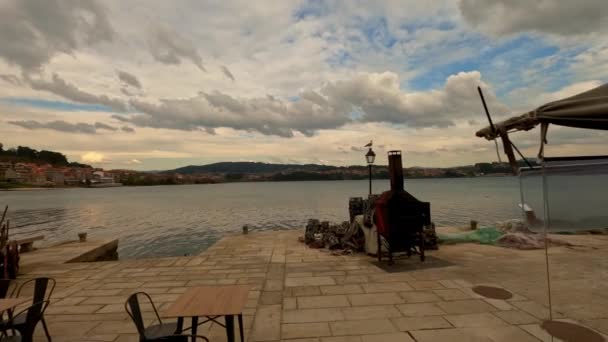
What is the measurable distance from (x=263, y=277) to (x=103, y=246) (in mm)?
9292

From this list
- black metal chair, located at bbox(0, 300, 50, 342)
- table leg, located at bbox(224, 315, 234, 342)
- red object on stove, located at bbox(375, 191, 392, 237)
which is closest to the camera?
table leg, located at bbox(224, 315, 234, 342)

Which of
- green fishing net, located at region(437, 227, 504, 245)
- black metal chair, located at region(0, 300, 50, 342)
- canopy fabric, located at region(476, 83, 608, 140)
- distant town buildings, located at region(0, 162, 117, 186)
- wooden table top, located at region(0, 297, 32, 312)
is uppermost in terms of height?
distant town buildings, located at region(0, 162, 117, 186)

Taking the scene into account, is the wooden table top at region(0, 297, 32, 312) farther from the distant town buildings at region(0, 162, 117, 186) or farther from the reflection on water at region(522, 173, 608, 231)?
the distant town buildings at region(0, 162, 117, 186)

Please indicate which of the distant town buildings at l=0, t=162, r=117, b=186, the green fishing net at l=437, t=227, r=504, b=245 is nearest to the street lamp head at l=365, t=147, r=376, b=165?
the green fishing net at l=437, t=227, r=504, b=245

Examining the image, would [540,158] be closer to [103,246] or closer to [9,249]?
[9,249]

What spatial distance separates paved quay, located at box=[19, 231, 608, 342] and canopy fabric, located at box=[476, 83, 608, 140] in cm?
263

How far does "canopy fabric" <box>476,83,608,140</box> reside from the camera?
290 centimetres

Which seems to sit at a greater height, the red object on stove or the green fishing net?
the red object on stove

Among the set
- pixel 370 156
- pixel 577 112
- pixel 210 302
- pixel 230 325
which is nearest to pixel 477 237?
pixel 370 156

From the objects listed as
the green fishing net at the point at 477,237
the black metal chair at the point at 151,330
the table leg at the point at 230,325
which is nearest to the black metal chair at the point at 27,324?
the black metal chair at the point at 151,330

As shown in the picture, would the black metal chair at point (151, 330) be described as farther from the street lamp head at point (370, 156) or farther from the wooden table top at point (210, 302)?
the street lamp head at point (370, 156)

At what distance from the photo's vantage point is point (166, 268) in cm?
788

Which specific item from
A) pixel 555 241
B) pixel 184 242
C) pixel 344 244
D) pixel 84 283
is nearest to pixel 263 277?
pixel 344 244

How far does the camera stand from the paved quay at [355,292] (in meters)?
4.25
